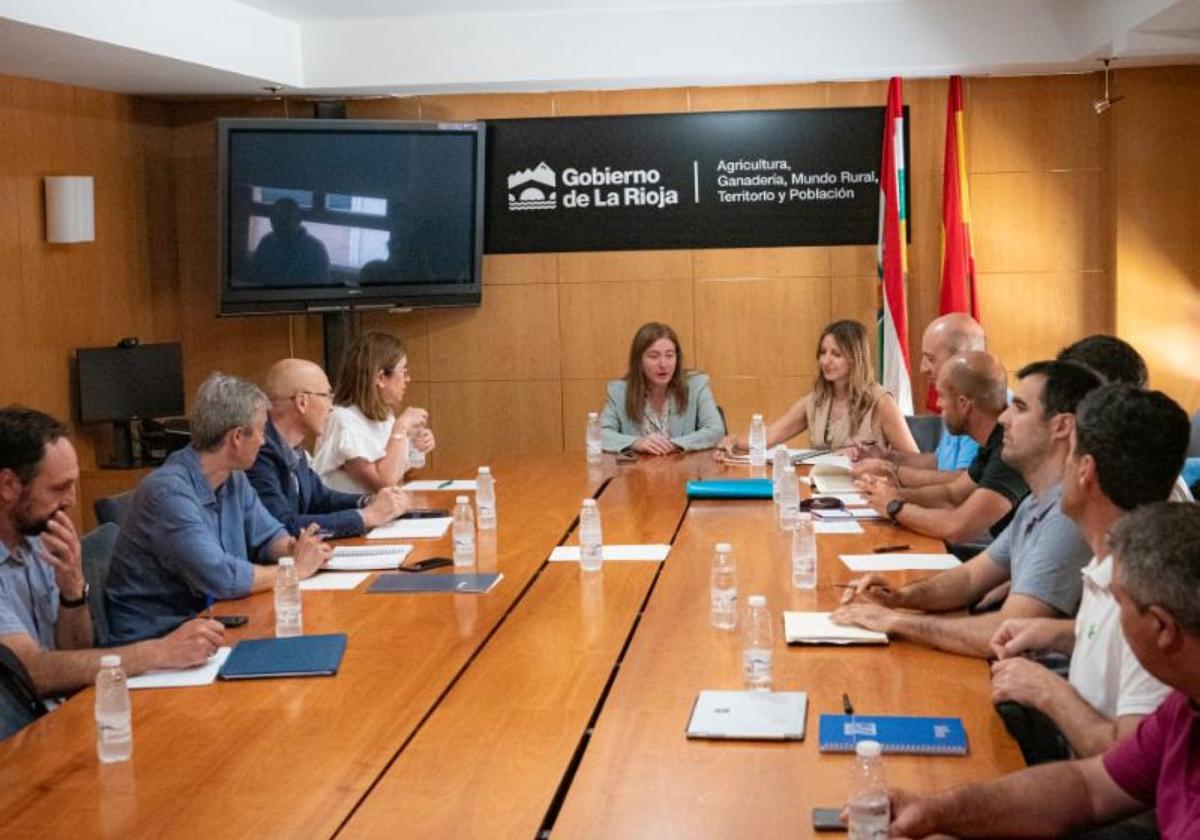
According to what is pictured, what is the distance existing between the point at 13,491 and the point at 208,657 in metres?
0.71

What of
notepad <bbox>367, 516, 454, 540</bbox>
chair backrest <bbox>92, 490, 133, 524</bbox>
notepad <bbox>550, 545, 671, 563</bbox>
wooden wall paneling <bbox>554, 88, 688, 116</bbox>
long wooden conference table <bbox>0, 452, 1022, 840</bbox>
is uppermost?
wooden wall paneling <bbox>554, 88, 688, 116</bbox>

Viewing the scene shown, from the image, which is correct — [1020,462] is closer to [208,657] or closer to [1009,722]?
[1009,722]

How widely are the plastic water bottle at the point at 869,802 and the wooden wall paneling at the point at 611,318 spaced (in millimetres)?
6385

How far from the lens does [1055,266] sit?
28.3 ft

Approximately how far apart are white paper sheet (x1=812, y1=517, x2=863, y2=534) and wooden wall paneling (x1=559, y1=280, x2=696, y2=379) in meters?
3.71

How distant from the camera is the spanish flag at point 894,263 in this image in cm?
839

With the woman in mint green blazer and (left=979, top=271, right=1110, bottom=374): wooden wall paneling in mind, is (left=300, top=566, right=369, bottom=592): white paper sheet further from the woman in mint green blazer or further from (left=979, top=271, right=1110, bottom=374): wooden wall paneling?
(left=979, top=271, right=1110, bottom=374): wooden wall paneling

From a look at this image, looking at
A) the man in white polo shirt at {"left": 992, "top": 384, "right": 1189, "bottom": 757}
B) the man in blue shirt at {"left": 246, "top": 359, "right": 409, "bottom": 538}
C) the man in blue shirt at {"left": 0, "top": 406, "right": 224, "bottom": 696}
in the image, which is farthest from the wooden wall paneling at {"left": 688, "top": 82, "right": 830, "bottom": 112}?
the man in white polo shirt at {"left": 992, "top": 384, "right": 1189, "bottom": 757}

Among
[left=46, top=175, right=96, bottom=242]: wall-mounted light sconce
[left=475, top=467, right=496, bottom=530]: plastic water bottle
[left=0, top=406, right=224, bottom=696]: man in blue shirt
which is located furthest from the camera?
[left=46, top=175, right=96, bottom=242]: wall-mounted light sconce

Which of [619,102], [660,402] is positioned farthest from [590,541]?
[619,102]

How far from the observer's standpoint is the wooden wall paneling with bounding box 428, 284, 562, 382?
892cm

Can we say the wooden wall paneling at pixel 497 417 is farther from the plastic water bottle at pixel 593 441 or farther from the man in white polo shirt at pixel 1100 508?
the man in white polo shirt at pixel 1100 508

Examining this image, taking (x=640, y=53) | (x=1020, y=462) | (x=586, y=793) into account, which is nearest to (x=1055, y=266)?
(x=640, y=53)

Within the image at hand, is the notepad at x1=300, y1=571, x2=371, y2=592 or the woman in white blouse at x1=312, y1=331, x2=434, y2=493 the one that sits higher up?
the woman in white blouse at x1=312, y1=331, x2=434, y2=493
